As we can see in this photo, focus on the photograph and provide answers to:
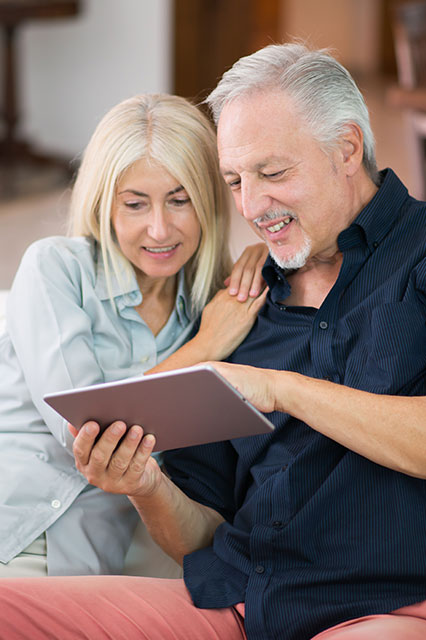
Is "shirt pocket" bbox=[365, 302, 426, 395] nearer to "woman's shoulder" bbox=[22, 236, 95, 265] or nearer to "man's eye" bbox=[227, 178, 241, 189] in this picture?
"man's eye" bbox=[227, 178, 241, 189]

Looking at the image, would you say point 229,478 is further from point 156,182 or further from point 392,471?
point 156,182

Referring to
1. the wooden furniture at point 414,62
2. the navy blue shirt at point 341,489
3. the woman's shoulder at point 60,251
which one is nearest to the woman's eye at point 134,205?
the woman's shoulder at point 60,251

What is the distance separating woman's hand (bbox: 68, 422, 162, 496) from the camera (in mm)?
1350

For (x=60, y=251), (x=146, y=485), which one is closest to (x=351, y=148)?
(x=60, y=251)

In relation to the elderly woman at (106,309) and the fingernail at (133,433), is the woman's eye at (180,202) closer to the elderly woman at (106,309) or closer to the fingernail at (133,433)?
the elderly woman at (106,309)

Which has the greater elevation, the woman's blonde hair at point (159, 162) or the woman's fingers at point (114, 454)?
the woman's blonde hair at point (159, 162)

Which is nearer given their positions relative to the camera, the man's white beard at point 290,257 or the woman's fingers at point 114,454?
the woman's fingers at point 114,454

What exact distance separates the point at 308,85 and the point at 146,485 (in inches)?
29.4

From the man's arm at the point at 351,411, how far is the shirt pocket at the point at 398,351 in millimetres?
72

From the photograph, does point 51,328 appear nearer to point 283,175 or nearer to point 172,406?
point 172,406

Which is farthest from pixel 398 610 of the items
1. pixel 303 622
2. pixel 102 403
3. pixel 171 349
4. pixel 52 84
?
pixel 52 84

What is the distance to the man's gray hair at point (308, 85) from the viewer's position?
1493mm

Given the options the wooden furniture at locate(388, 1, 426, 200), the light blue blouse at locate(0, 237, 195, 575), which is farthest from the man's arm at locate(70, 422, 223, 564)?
the wooden furniture at locate(388, 1, 426, 200)

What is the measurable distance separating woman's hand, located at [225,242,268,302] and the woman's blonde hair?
6cm
